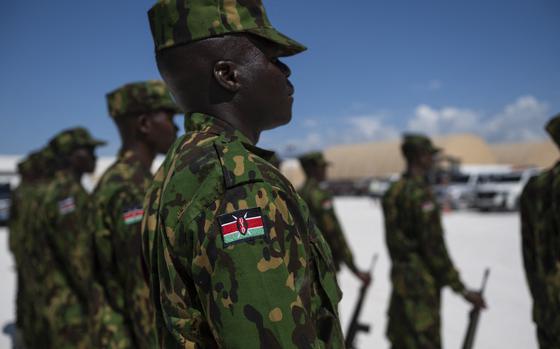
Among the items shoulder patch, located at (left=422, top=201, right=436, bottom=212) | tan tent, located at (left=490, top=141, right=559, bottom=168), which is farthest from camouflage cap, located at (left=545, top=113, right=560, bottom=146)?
tan tent, located at (left=490, top=141, right=559, bottom=168)

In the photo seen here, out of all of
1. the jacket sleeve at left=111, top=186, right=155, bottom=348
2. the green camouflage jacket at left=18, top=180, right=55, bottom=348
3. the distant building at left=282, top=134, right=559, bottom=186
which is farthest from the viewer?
the distant building at left=282, top=134, right=559, bottom=186

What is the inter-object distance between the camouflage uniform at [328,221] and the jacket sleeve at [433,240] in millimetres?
831

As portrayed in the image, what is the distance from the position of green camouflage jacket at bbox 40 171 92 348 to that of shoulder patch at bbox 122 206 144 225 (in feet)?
4.93

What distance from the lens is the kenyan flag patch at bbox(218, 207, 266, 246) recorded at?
0.94 metres

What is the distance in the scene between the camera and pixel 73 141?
4.62 meters

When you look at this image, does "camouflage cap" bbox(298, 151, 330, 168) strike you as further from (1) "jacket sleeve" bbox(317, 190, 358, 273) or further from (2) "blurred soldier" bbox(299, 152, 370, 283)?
(1) "jacket sleeve" bbox(317, 190, 358, 273)

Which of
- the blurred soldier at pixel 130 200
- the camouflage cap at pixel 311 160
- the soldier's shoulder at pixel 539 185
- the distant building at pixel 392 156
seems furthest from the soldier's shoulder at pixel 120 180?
the distant building at pixel 392 156

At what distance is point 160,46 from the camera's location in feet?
4.10

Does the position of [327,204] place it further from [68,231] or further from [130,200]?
[130,200]

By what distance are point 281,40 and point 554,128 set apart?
7.87 feet

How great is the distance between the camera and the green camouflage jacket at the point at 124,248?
223 cm

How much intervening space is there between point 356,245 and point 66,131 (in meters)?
8.82

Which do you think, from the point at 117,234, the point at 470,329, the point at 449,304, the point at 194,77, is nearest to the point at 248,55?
the point at 194,77

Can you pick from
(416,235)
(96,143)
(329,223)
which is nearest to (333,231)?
(329,223)
